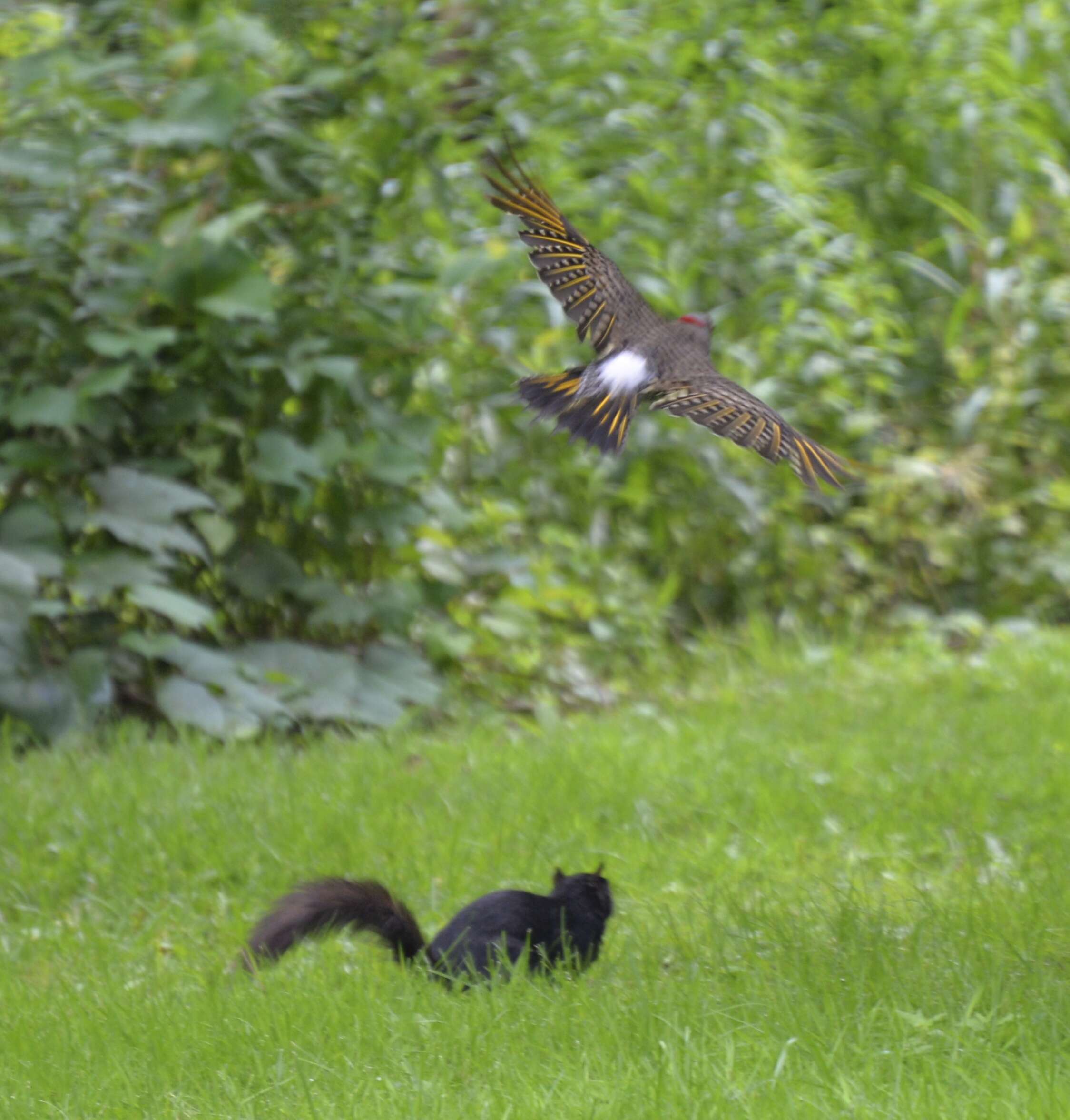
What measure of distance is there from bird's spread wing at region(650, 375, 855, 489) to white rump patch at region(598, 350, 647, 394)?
6 cm

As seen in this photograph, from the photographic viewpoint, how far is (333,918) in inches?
111

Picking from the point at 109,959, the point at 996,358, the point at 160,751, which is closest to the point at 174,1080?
the point at 109,959

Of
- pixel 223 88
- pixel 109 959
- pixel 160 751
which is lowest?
pixel 160 751

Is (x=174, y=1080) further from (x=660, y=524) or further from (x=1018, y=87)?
(x=1018, y=87)

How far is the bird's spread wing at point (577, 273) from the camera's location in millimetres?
2863

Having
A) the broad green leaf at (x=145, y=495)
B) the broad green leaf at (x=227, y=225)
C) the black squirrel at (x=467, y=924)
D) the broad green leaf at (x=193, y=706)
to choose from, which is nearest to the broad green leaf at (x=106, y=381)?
the broad green leaf at (x=145, y=495)

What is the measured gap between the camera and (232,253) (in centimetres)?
464

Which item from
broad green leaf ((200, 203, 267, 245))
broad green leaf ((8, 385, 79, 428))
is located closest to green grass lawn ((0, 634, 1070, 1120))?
broad green leaf ((8, 385, 79, 428))

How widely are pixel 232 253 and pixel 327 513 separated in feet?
3.16

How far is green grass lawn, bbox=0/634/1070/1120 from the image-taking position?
240cm

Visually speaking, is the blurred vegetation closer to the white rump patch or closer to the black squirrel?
the black squirrel

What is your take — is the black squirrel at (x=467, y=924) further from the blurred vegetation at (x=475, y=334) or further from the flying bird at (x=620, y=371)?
the blurred vegetation at (x=475, y=334)

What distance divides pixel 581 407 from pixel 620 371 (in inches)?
5.7


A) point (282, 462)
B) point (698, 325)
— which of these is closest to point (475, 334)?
point (282, 462)
